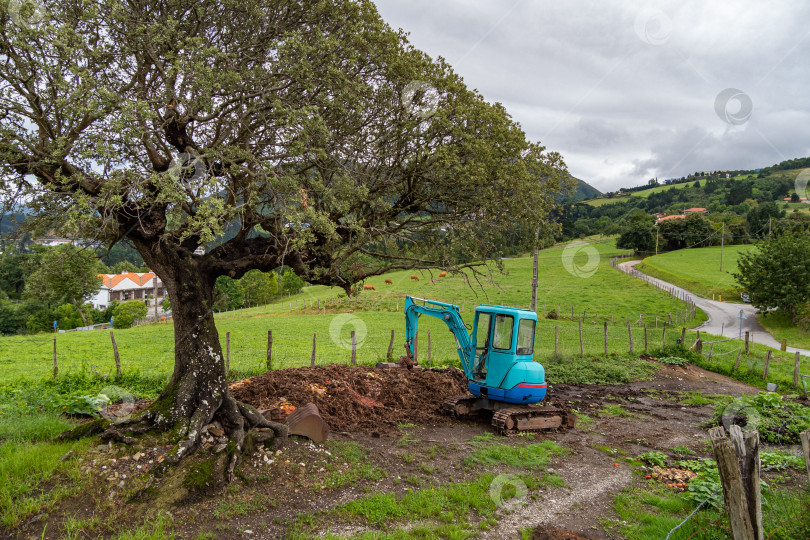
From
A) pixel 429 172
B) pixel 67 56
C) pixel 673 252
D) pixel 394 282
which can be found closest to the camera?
pixel 67 56

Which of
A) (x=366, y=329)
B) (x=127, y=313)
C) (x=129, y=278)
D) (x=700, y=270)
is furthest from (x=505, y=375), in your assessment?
(x=129, y=278)

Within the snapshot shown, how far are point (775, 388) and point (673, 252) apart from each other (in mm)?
59900

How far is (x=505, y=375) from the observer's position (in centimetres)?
1140

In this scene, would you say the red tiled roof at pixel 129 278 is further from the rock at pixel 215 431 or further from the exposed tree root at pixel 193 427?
the rock at pixel 215 431

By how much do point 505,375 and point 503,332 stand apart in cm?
111

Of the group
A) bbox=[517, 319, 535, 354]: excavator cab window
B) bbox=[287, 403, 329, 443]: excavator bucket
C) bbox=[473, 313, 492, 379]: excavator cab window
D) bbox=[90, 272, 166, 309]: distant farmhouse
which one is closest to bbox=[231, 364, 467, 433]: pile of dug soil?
bbox=[287, 403, 329, 443]: excavator bucket

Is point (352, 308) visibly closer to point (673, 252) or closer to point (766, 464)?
point (766, 464)

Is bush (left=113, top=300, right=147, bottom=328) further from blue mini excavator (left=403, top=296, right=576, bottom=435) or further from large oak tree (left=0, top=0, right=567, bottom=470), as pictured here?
blue mini excavator (left=403, top=296, right=576, bottom=435)

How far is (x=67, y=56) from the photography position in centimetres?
645

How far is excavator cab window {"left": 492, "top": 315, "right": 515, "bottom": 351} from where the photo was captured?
11477 millimetres

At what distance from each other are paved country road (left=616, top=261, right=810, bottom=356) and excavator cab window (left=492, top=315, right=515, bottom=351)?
25.9m

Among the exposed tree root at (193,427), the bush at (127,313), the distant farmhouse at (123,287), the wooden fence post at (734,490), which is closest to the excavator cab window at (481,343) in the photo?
the exposed tree root at (193,427)

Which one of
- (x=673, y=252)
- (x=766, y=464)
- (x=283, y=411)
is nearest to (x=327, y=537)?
(x=283, y=411)

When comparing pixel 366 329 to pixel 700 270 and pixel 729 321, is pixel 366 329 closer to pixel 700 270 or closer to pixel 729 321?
pixel 729 321
